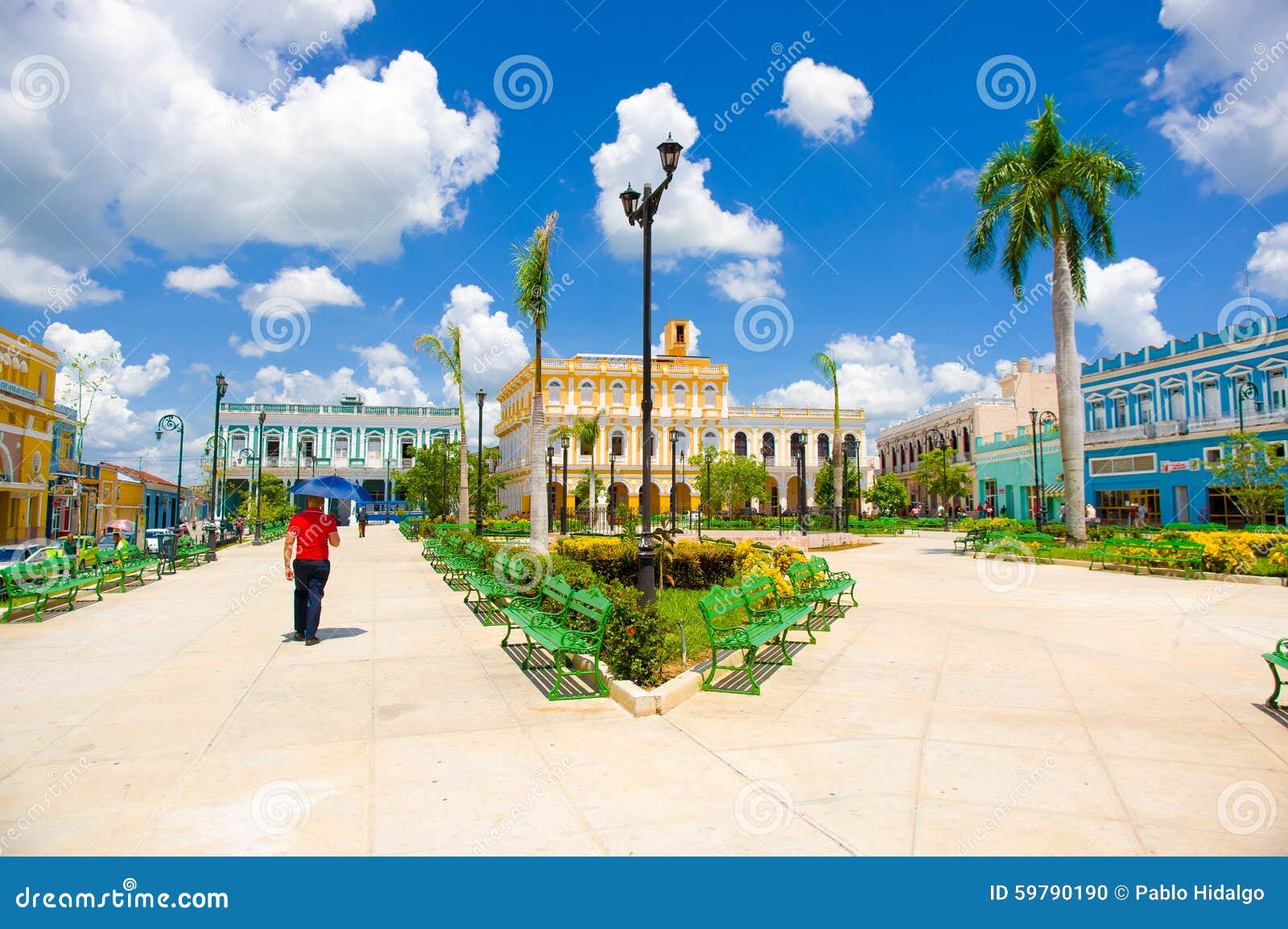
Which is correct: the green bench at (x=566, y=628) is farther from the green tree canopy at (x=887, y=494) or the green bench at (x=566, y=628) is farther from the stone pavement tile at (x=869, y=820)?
the green tree canopy at (x=887, y=494)

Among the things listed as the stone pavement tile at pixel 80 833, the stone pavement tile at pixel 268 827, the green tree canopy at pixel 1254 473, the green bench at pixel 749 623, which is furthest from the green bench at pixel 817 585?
the green tree canopy at pixel 1254 473

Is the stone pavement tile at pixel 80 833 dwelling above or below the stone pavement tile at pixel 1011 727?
above

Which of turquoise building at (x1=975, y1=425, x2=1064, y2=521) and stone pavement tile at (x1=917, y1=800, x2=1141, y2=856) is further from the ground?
turquoise building at (x1=975, y1=425, x2=1064, y2=521)

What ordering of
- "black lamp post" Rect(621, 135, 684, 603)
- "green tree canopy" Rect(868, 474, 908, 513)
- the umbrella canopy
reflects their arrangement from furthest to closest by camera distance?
"green tree canopy" Rect(868, 474, 908, 513) < the umbrella canopy < "black lamp post" Rect(621, 135, 684, 603)

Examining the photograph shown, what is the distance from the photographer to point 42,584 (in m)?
10.5

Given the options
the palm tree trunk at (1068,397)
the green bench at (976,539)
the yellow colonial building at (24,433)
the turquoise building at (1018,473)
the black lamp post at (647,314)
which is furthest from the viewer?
the turquoise building at (1018,473)

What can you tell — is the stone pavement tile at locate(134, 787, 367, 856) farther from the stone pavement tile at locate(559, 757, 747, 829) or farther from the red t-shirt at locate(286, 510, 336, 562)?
the red t-shirt at locate(286, 510, 336, 562)

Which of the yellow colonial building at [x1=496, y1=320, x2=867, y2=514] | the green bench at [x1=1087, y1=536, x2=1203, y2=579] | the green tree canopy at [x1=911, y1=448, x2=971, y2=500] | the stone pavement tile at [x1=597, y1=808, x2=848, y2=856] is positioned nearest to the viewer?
the stone pavement tile at [x1=597, y1=808, x2=848, y2=856]

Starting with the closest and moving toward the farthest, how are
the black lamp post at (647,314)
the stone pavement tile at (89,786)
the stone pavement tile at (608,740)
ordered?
the stone pavement tile at (89,786) < the stone pavement tile at (608,740) < the black lamp post at (647,314)

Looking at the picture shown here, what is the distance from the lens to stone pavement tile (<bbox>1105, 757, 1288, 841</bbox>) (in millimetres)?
3531

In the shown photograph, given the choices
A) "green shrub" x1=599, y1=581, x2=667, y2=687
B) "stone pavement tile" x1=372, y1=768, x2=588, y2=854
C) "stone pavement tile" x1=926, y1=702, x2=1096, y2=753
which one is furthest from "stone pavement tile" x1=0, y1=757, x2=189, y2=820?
"stone pavement tile" x1=926, y1=702, x2=1096, y2=753

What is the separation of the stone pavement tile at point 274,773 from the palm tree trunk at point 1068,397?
19913 millimetres

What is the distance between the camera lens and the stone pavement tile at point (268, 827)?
3232 millimetres

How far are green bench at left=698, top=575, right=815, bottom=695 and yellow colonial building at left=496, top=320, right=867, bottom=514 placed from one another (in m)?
45.1
